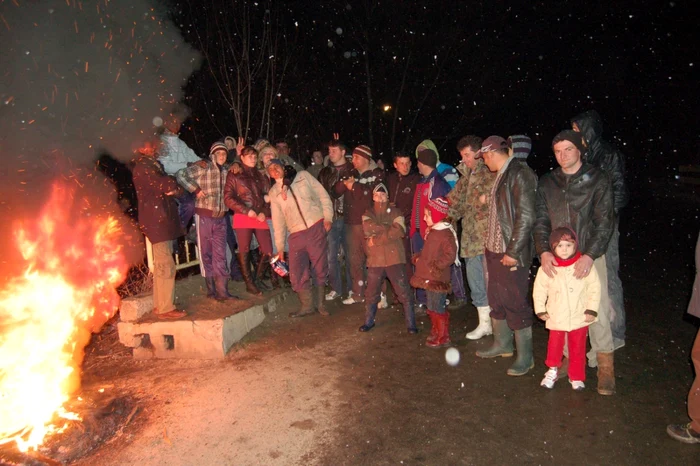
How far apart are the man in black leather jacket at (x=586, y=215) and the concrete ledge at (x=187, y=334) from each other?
11.9 ft

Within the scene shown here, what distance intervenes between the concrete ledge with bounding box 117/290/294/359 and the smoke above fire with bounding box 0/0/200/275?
1572 millimetres

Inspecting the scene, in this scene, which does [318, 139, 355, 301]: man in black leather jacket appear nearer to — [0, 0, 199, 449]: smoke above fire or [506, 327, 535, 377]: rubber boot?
[0, 0, 199, 449]: smoke above fire

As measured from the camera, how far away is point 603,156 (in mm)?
4855

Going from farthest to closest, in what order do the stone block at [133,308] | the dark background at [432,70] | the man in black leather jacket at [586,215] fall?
the dark background at [432,70]
the stone block at [133,308]
the man in black leather jacket at [586,215]

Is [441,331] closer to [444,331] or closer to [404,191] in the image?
[444,331]

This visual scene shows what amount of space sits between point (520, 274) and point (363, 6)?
→ 1403cm

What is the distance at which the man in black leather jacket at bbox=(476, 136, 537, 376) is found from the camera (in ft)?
15.5

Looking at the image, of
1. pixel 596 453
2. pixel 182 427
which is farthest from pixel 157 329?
pixel 596 453

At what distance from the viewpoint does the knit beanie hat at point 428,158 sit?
6.43 metres

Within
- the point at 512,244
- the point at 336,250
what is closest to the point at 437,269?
the point at 512,244

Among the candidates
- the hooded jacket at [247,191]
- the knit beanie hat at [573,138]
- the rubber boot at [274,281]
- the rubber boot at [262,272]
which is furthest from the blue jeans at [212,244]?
the knit beanie hat at [573,138]

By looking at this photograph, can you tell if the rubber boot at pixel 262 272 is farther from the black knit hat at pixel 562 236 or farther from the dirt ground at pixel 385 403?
the black knit hat at pixel 562 236

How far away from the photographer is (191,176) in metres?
6.81

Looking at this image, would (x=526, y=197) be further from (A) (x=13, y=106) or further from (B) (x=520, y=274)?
(A) (x=13, y=106)
